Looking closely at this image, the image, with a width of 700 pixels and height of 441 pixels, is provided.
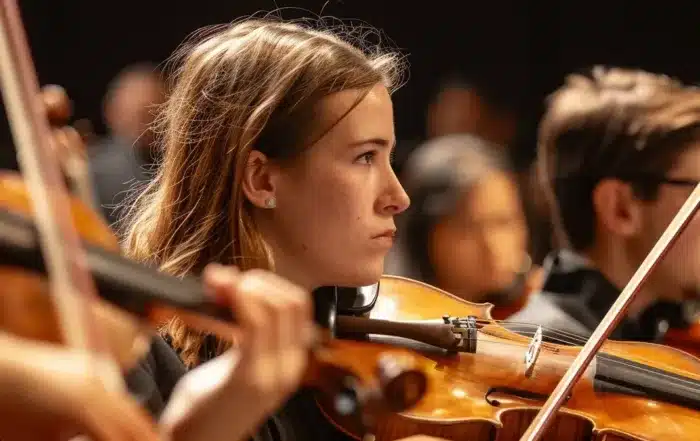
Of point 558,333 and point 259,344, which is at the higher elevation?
point 259,344

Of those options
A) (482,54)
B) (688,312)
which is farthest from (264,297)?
(482,54)

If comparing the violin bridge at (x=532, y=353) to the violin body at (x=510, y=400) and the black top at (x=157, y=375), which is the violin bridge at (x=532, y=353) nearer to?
the violin body at (x=510, y=400)

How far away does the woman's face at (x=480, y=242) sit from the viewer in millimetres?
2186

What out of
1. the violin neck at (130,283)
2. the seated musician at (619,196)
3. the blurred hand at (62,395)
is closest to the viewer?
the blurred hand at (62,395)

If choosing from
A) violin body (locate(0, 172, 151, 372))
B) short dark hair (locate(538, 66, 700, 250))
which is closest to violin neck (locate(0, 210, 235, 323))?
violin body (locate(0, 172, 151, 372))

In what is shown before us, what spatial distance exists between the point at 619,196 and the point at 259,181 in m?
0.80

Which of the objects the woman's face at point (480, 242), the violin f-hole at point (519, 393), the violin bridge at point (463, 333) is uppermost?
the violin bridge at point (463, 333)

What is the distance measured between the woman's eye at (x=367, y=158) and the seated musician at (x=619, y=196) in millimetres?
504

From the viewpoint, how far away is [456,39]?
3.89m

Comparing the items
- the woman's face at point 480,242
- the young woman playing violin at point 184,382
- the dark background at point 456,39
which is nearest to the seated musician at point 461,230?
the woman's face at point 480,242

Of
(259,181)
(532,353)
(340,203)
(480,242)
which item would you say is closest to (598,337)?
(532,353)

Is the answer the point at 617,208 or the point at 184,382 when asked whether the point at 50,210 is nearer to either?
the point at 184,382

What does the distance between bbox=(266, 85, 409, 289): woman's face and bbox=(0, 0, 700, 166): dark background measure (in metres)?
2.32

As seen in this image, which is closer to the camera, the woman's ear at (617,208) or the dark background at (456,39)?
the woman's ear at (617,208)
